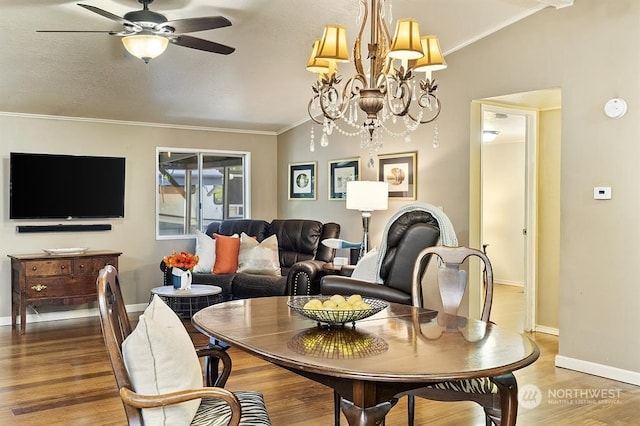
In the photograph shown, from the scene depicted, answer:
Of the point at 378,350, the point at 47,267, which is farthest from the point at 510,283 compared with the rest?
the point at 378,350

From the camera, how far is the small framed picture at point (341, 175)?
6.59 metres

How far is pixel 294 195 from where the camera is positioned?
7.63 metres

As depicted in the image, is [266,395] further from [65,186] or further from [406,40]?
[65,186]

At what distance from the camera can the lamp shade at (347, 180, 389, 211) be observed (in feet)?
18.2

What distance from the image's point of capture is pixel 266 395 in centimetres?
382

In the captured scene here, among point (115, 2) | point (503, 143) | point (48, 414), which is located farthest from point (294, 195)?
point (48, 414)

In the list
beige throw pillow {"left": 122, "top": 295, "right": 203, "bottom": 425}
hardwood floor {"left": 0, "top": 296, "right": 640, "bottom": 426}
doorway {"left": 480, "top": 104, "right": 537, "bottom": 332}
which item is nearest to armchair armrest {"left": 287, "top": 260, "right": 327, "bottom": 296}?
hardwood floor {"left": 0, "top": 296, "right": 640, "bottom": 426}

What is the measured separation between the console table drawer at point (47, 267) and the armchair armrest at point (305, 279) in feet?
7.48

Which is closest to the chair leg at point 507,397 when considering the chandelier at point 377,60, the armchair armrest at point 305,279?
the chandelier at point 377,60

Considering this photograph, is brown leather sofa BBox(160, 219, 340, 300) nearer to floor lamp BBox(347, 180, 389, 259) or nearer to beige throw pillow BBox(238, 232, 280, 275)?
beige throw pillow BBox(238, 232, 280, 275)

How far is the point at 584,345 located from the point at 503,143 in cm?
493

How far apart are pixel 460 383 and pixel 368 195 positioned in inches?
128

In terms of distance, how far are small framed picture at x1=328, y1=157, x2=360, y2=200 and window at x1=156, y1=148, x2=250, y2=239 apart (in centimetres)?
138
